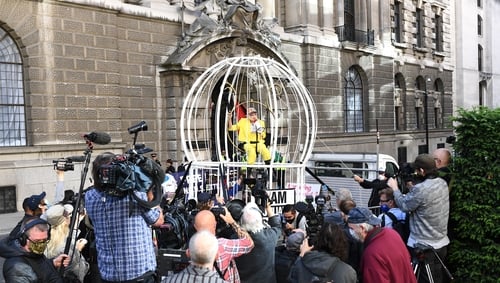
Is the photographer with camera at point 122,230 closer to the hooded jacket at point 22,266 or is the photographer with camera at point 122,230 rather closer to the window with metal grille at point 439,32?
the hooded jacket at point 22,266

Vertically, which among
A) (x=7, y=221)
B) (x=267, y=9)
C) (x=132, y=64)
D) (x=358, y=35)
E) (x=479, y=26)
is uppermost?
(x=479, y=26)

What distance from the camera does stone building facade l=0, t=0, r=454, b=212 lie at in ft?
41.0

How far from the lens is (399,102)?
96.2 feet

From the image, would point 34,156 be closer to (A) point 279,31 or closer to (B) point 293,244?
(B) point 293,244

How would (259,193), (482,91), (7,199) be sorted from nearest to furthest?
(259,193), (7,199), (482,91)

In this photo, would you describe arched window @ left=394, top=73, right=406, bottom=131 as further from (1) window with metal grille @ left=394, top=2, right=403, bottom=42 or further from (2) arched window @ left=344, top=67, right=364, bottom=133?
(2) arched window @ left=344, top=67, right=364, bottom=133

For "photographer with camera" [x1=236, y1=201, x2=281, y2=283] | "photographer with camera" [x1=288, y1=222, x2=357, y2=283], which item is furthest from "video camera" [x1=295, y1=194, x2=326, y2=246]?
"photographer with camera" [x1=236, y1=201, x2=281, y2=283]

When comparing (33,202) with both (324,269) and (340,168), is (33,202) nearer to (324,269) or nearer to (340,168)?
(324,269)

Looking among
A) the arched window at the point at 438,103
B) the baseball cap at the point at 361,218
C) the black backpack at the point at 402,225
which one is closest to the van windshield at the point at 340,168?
the black backpack at the point at 402,225

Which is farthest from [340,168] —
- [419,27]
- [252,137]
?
[419,27]

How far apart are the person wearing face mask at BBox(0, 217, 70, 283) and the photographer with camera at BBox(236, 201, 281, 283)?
1.57 m

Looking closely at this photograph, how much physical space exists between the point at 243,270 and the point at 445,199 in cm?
245

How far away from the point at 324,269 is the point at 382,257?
68cm

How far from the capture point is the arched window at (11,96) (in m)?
12.4
